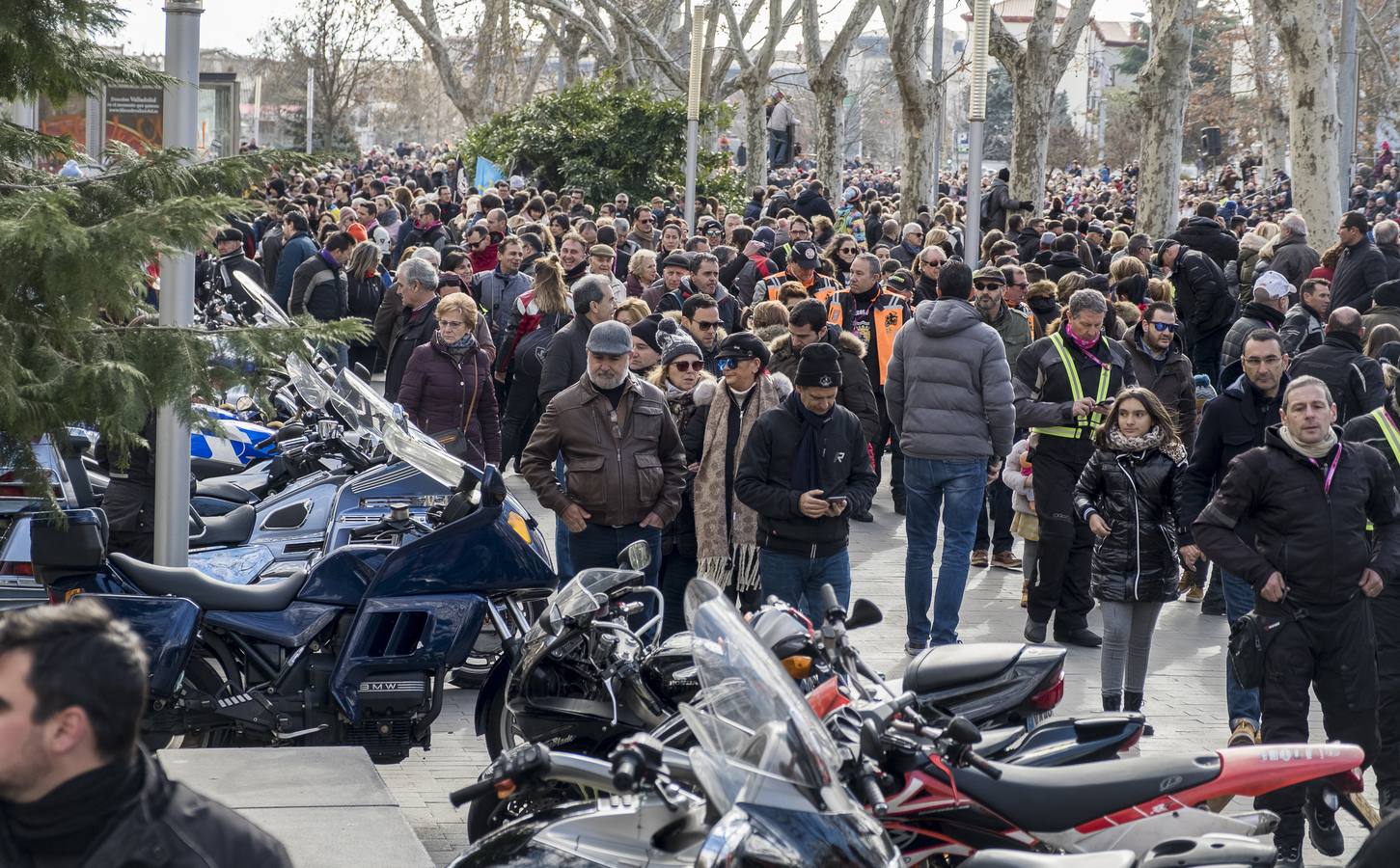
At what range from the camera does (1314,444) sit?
247 inches

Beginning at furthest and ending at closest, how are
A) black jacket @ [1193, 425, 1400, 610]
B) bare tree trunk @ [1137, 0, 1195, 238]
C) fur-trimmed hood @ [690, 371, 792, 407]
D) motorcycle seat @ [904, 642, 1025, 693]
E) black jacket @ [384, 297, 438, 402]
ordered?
1. bare tree trunk @ [1137, 0, 1195, 238]
2. black jacket @ [384, 297, 438, 402]
3. fur-trimmed hood @ [690, 371, 792, 407]
4. black jacket @ [1193, 425, 1400, 610]
5. motorcycle seat @ [904, 642, 1025, 693]

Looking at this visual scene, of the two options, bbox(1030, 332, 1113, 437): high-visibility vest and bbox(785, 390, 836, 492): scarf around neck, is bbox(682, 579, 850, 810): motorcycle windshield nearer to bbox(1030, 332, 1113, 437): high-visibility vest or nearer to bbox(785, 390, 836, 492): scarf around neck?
bbox(785, 390, 836, 492): scarf around neck

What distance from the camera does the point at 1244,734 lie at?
6906 mm

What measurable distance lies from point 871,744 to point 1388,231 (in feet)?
46.3

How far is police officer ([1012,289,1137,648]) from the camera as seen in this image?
9086 millimetres

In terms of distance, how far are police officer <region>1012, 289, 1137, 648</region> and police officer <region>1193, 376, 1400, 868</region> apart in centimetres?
268

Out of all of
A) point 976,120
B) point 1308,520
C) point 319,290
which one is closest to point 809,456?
point 1308,520

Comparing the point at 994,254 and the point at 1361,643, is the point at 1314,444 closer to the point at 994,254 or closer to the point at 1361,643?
the point at 1361,643

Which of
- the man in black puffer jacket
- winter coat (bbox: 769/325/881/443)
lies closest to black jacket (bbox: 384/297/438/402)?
winter coat (bbox: 769/325/881/443)

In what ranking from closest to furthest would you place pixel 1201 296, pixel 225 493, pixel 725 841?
1. pixel 725 841
2. pixel 225 493
3. pixel 1201 296


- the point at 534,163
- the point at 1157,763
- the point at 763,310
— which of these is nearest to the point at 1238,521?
the point at 1157,763

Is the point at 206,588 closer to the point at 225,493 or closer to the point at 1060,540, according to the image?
the point at 225,493

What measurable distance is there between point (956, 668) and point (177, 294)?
2946 mm

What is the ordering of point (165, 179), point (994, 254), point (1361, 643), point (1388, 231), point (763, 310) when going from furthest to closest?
point (1388, 231), point (994, 254), point (763, 310), point (1361, 643), point (165, 179)
